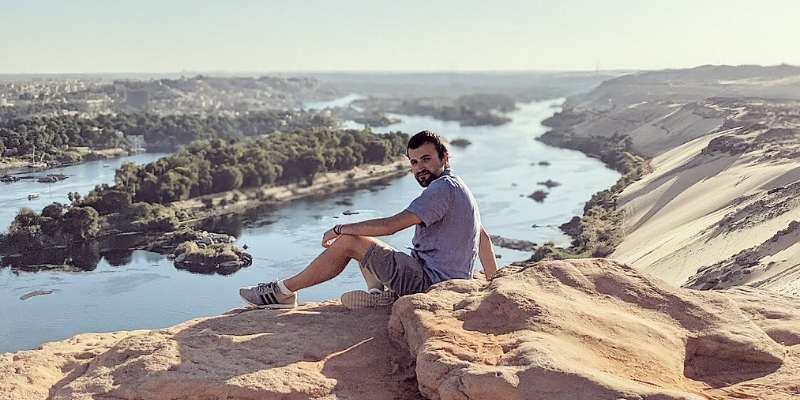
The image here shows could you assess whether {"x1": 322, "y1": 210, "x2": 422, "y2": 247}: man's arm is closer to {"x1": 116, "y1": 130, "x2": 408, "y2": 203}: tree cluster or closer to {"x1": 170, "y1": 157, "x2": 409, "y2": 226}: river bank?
{"x1": 170, "y1": 157, "x2": 409, "y2": 226}: river bank

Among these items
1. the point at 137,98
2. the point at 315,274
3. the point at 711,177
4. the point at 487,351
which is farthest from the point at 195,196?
the point at 137,98

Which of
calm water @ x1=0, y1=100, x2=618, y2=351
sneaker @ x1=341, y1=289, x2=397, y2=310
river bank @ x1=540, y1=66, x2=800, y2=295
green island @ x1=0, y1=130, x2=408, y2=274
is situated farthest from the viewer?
green island @ x1=0, y1=130, x2=408, y2=274

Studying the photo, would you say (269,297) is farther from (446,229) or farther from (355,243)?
(446,229)

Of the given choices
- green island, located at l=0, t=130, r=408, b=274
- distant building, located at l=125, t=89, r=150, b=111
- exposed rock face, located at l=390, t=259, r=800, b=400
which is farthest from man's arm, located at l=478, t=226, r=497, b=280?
distant building, located at l=125, t=89, r=150, b=111

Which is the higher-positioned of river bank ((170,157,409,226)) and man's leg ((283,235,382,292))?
man's leg ((283,235,382,292))

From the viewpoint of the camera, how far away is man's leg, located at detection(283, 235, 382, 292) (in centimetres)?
372

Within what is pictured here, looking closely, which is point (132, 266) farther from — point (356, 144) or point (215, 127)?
point (215, 127)

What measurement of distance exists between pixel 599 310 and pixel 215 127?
1934 inches

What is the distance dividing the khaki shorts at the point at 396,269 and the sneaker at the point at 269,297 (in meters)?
0.44

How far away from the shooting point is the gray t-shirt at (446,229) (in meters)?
3.55

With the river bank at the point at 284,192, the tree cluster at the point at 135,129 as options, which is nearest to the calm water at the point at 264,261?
the river bank at the point at 284,192

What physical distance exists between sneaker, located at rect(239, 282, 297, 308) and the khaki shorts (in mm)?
443

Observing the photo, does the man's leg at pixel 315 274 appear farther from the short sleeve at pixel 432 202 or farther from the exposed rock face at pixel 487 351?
the short sleeve at pixel 432 202

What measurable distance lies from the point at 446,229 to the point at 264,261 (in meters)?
17.4
